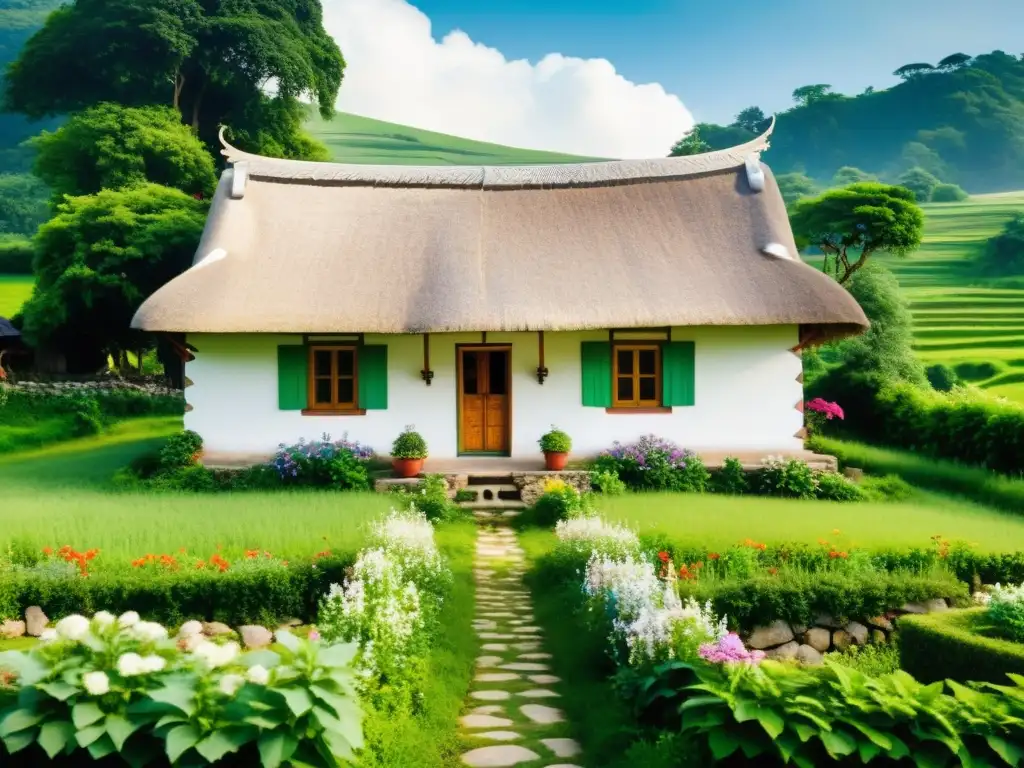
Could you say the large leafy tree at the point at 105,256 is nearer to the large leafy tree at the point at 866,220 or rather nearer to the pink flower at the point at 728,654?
the large leafy tree at the point at 866,220

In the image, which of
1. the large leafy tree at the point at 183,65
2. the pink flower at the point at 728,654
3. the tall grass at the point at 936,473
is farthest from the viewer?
the large leafy tree at the point at 183,65

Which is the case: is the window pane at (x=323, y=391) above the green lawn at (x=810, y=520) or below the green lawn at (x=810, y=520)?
above

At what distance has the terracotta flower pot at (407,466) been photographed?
1642 cm

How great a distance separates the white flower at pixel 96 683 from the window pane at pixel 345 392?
44.1ft

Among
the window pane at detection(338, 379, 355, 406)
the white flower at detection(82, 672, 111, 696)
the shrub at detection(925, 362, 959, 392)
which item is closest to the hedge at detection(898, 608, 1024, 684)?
the white flower at detection(82, 672, 111, 696)

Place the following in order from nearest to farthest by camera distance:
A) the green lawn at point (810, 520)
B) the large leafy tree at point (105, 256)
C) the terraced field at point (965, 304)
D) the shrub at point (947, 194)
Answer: the green lawn at point (810, 520) < the large leafy tree at point (105, 256) < the terraced field at point (965, 304) < the shrub at point (947, 194)

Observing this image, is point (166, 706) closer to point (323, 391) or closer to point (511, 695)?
point (511, 695)

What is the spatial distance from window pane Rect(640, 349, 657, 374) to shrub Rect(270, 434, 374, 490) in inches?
222

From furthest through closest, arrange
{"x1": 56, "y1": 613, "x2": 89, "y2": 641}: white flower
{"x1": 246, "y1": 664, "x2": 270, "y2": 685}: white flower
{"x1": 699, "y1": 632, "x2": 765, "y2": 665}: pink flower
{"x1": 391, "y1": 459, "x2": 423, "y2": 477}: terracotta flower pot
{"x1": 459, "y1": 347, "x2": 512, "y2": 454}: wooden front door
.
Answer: {"x1": 459, "y1": 347, "x2": 512, "y2": 454}: wooden front door → {"x1": 391, "y1": 459, "x2": 423, "y2": 477}: terracotta flower pot → {"x1": 699, "y1": 632, "x2": 765, "y2": 665}: pink flower → {"x1": 56, "y1": 613, "x2": 89, "y2": 641}: white flower → {"x1": 246, "y1": 664, "x2": 270, "y2": 685}: white flower

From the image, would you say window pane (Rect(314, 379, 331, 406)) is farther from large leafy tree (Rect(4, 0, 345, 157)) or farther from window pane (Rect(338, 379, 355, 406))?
large leafy tree (Rect(4, 0, 345, 157))

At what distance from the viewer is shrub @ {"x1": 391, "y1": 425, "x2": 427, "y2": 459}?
53.7ft

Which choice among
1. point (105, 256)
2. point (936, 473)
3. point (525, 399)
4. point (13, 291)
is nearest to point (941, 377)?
point (936, 473)

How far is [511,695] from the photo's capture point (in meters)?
7.48

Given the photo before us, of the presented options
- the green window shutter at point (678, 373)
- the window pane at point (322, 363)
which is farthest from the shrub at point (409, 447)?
the green window shutter at point (678, 373)
